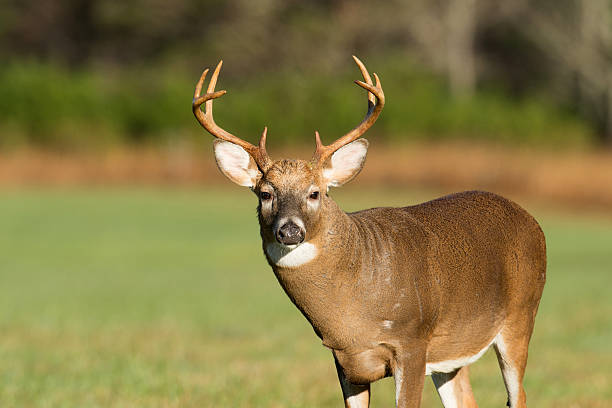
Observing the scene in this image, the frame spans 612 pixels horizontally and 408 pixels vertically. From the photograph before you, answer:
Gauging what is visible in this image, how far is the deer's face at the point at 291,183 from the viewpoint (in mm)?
4965

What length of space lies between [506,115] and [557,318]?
30.1 m

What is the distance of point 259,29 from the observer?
4847cm

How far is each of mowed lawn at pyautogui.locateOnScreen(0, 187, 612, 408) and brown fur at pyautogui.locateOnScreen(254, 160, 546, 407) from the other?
6.74 feet

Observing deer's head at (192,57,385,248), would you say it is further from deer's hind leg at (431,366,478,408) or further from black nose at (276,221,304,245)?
deer's hind leg at (431,366,478,408)

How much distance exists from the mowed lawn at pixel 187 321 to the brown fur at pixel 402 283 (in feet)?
6.74

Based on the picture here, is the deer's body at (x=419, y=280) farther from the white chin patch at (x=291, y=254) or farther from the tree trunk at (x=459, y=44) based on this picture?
the tree trunk at (x=459, y=44)

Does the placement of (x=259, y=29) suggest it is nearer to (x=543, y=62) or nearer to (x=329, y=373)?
(x=543, y=62)

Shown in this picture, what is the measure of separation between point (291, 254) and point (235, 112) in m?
35.5

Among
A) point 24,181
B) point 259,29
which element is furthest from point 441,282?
point 259,29

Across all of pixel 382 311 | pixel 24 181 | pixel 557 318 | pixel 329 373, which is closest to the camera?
pixel 382 311

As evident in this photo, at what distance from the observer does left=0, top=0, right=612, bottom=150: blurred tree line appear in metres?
40.0

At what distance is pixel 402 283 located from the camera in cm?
515

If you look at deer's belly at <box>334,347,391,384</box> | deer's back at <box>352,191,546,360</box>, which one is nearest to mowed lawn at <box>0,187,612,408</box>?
deer's back at <box>352,191,546,360</box>

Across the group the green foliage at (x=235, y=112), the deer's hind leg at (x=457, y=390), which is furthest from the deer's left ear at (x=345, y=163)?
the green foliage at (x=235, y=112)
